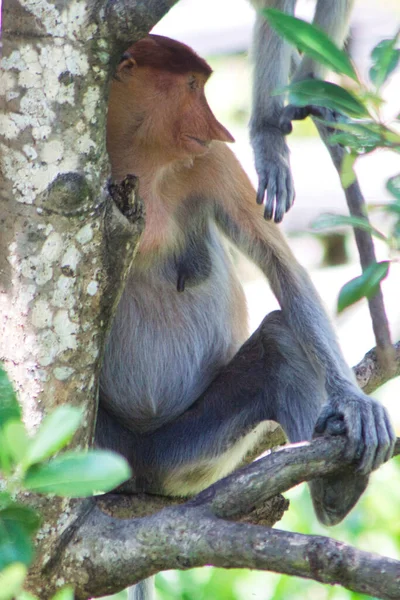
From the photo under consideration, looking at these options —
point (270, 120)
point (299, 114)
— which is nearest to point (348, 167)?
point (299, 114)

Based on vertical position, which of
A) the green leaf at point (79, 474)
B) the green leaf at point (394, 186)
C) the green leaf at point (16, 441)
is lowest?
the green leaf at point (79, 474)

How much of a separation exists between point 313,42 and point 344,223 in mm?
263

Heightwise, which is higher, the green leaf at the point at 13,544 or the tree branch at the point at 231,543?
the green leaf at the point at 13,544

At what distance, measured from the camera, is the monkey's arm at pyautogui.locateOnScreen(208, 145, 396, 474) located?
2.49m

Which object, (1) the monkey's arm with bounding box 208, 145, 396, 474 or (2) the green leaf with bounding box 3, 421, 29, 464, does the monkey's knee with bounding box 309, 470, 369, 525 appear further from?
(2) the green leaf with bounding box 3, 421, 29, 464

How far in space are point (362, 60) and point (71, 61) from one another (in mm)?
3866

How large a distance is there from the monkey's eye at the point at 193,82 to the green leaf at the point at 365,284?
130 cm

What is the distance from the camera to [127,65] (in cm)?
242

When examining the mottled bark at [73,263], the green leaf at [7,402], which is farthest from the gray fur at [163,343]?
the green leaf at [7,402]

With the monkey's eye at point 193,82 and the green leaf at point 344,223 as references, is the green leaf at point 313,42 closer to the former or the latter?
the green leaf at point 344,223

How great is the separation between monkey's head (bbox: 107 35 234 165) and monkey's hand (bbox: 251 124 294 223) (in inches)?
13.2

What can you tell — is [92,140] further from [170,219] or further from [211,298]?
[211,298]

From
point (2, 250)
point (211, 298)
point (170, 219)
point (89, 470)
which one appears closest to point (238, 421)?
point (211, 298)

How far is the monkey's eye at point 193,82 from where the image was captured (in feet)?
7.98
